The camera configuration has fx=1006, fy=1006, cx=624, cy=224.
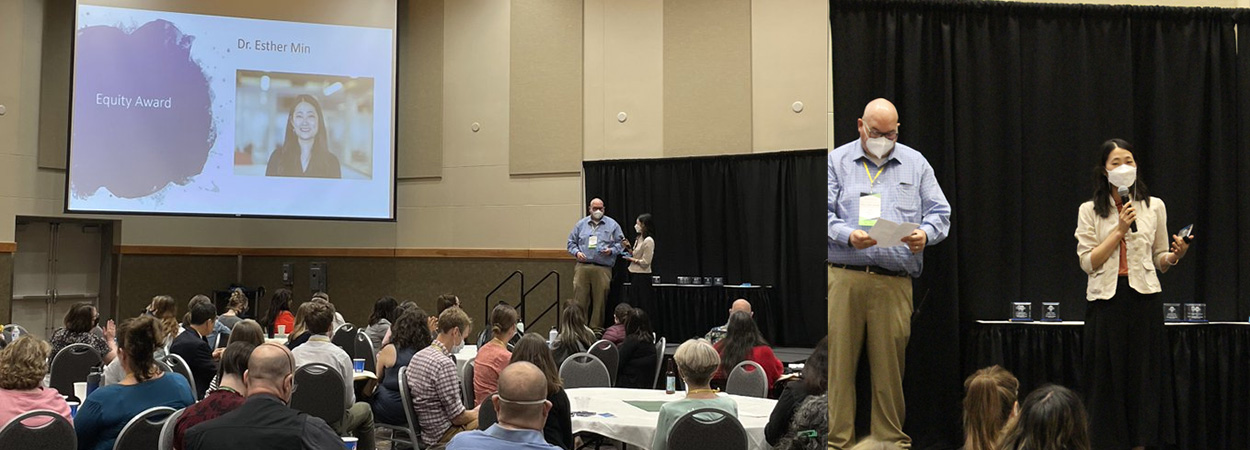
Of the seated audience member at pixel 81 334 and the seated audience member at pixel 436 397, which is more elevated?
the seated audience member at pixel 81 334

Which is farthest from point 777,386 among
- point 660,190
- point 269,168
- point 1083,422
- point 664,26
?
point 269,168

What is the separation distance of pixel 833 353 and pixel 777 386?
120 inches

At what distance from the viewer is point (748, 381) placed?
6.43 metres

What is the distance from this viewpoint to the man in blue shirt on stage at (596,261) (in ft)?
40.4

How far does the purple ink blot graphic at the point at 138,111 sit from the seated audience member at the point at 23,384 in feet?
30.0

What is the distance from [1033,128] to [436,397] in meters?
3.54

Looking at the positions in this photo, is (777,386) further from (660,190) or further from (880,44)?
(660,190)

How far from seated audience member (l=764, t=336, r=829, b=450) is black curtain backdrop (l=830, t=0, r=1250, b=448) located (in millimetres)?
365

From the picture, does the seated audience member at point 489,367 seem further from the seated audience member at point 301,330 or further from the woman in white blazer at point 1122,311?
the woman in white blazer at point 1122,311

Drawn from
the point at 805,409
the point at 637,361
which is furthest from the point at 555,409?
the point at 637,361

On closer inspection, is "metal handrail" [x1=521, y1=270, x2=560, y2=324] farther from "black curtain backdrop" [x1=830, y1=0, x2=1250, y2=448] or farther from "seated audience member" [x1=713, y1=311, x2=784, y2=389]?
"black curtain backdrop" [x1=830, y1=0, x2=1250, y2=448]

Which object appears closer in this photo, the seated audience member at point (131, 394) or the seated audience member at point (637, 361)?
the seated audience member at point (131, 394)

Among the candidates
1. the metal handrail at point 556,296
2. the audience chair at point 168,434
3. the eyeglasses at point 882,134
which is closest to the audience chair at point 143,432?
the audience chair at point 168,434

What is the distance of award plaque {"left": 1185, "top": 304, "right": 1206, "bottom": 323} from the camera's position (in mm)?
4656
